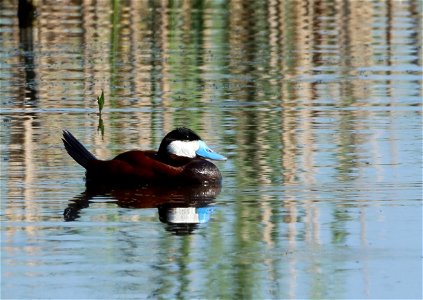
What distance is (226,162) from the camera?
11.7 meters

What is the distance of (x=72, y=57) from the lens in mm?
19594

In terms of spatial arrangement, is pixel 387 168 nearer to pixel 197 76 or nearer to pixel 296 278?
pixel 296 278

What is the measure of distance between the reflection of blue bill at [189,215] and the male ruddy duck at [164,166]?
0.88 meters

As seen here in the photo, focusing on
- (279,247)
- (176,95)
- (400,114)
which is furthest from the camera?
(176,95)

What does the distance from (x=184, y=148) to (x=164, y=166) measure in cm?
25

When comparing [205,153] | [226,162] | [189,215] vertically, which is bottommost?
[189,215]

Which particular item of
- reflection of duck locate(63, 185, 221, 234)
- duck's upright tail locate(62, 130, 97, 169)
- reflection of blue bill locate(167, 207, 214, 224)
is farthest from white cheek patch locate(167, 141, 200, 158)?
reflection of blue bill locate(167, 207, 214, 224)

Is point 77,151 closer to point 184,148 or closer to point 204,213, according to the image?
point 184,148

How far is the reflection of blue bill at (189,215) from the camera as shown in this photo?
9.49 meters

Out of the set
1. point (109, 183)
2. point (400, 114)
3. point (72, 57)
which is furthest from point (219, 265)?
point (72, 57)

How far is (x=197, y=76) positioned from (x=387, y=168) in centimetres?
637

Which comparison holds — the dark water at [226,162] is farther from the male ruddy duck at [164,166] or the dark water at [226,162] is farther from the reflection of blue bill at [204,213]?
the male ruddy duck at [164,166]

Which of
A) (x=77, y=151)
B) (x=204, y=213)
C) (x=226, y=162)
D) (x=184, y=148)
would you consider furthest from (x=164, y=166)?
(x=204, y=213)

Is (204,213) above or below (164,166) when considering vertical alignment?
below
